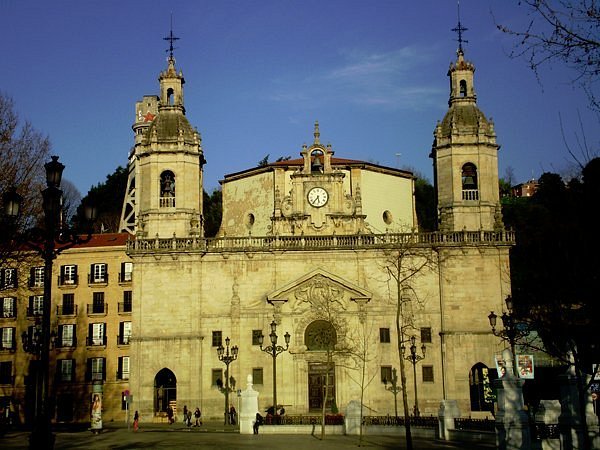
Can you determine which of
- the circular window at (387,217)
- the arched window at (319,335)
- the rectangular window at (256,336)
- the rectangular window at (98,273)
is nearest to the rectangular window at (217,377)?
the rectangular window at (256,336)

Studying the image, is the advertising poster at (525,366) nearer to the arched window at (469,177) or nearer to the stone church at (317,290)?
the stone church at (317,290)

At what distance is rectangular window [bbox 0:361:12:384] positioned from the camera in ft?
186

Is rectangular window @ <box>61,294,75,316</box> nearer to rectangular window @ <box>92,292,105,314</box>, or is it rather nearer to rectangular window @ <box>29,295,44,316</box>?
rectangular window @ <box>92,292,105,314</box>

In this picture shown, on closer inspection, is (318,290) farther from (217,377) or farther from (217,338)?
(217,377)

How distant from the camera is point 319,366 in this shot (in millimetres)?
47969

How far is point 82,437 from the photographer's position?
35.9 meters

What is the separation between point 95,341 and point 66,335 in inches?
79.0

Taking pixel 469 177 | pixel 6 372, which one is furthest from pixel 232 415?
pixel 469 177

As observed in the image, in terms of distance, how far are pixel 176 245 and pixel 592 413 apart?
28360 mm

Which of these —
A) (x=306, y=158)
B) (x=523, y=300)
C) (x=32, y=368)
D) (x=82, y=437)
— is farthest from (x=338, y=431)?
(x=32, y=368)

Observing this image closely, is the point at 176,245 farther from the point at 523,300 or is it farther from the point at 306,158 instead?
the point at 523,300

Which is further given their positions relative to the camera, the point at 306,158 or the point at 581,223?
the point at 306,158

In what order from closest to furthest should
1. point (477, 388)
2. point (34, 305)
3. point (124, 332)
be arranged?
1. point (477, 388)
2. point (124, 332)
3. point (34, 305)

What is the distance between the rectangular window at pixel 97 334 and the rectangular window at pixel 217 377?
40.7 feet
